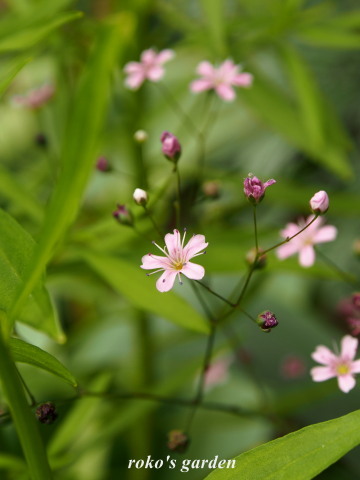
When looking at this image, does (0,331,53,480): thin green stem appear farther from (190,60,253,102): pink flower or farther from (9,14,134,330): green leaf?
(190,60,253,102): pink flower

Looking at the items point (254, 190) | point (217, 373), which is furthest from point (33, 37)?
point (217, 373)

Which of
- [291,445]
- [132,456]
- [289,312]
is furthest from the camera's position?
[289,312]

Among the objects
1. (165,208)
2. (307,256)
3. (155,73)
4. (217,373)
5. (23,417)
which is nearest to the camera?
(23,417)

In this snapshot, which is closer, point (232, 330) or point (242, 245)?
point (242, 245)

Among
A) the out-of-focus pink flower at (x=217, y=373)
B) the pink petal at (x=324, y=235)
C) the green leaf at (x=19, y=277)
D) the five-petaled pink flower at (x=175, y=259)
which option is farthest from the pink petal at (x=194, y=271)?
the out-of-focus pink flower at (x=217, y=373)

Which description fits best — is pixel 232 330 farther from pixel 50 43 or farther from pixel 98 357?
pixel 50 43

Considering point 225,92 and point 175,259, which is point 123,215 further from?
point 225,92

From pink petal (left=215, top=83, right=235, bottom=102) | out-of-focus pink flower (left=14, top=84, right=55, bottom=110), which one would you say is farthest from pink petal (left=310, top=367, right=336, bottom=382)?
out-of-focus pink flower (left=14, top=84, right=55, bottom=110)

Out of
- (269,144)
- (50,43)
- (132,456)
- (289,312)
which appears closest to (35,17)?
(50,43)
